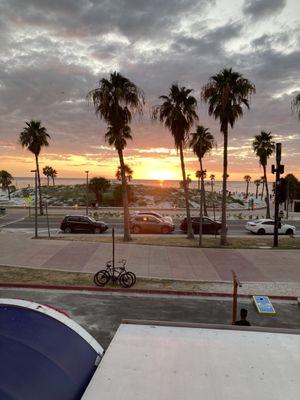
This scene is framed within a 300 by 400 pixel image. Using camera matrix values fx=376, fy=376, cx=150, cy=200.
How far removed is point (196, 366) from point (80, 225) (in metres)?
30.3

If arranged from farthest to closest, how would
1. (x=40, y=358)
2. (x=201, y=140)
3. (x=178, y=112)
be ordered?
(x=201, y=140) < (x=178, y=112) < (x=40, y=358)

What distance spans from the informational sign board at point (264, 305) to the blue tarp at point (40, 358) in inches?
332

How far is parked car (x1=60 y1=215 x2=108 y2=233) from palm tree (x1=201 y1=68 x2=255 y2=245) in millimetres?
14173

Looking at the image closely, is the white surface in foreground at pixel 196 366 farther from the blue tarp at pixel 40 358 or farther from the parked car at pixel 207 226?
the parked car at pixel 207 226

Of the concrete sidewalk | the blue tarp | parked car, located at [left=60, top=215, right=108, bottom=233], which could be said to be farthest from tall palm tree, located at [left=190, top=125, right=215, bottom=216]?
the blue tarp

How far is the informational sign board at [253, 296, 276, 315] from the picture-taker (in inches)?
493

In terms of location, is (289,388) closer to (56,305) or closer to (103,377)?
(103,377)

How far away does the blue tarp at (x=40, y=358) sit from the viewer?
4.31 metres

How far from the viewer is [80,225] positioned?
34219mm

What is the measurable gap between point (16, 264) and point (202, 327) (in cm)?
1478

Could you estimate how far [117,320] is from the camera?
1170 cm

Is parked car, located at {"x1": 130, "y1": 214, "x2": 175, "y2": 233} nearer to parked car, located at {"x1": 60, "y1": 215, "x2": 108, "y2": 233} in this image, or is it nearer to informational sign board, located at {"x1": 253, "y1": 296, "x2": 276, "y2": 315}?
parked car, located at {"x1": 60, "y1": 215, "x2": 108, "y2": 233}

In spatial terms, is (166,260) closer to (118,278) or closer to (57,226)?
(118,278)

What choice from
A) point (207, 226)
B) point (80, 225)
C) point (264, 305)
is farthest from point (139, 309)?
point (207, 226)
